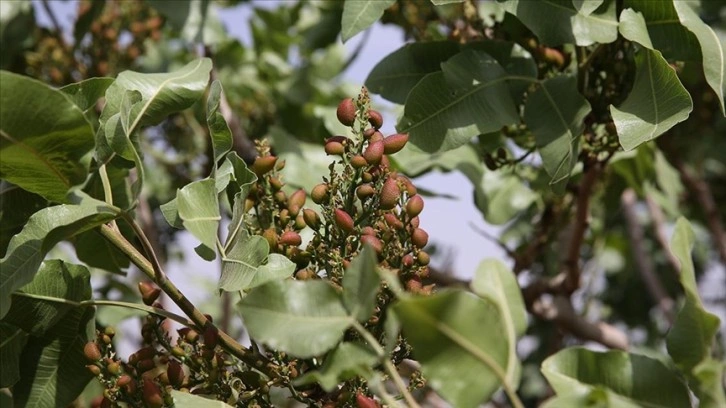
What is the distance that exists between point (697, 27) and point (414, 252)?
528 millimetres

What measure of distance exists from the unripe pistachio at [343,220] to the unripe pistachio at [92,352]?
1.02 ft

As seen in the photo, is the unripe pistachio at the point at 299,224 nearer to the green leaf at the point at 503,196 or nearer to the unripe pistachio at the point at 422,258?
the unripe pistachio at the point at 422,258

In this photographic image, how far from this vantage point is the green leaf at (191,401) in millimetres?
1014

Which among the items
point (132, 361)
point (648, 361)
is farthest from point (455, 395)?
point (132, 361)

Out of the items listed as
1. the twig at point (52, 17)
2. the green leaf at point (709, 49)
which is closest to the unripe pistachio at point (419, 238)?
the green leaf at point (709, 49)

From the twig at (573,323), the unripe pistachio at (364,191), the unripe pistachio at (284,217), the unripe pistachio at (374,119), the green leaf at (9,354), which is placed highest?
the unripe pistachio at (374,119)

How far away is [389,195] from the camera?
3.55ft

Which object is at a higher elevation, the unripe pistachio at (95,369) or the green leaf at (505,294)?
the green leaf at (505,294)

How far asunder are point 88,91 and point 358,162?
0.36m

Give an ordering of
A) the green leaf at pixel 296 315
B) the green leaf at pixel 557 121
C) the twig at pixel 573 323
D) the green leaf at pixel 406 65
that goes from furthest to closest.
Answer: the twig at pixel 573 323 < the green leaf at pixel 406 65 < the green leaf at pixel 557 121 < the green leaf at pixel 296 315

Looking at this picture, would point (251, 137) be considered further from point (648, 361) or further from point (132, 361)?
point (648, 361)

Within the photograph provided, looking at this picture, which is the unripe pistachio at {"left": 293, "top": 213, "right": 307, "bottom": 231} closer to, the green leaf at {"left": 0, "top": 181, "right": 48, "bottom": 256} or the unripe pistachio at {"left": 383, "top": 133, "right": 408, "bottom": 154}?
the unripe pistachio at {"left": 383, "top": 133, "right": 408, "bottom": 154}

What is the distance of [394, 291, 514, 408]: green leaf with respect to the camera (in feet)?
2.47

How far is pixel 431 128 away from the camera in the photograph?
1376 mm
